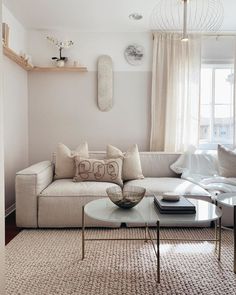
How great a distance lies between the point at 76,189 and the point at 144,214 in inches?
43.7

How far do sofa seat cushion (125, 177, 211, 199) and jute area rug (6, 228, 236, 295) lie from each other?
1.37 ft

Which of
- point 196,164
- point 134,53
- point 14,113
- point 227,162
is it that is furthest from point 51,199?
point 134,53

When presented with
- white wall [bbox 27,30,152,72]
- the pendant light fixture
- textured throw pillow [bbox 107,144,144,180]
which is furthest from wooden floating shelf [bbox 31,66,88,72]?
textured throw pillow [bbox 107,144,144,180]

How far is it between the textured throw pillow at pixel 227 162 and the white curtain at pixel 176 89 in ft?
2.18

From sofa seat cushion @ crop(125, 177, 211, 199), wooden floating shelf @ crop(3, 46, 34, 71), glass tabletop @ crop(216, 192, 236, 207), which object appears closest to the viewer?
glass tabletop @ crop(216, 192, 236, 207)

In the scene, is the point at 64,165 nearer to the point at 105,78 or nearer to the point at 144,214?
the point at 105,78

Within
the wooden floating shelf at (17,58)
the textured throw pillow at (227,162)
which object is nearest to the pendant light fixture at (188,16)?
the textured throw pillow at (227,162)

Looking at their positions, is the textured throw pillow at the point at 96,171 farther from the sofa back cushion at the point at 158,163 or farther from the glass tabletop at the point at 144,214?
the glass tabletop at the point at 144,214

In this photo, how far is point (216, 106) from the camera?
432 cm

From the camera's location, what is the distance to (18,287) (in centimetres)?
194

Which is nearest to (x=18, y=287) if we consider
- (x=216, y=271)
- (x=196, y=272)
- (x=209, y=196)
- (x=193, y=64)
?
(x=196, y=272)

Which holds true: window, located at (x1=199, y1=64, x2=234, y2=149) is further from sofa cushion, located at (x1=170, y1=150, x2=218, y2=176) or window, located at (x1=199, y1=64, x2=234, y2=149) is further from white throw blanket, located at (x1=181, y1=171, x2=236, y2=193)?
white throw blanket, located at (x1=181, y1=171, x2=236, y2=193)

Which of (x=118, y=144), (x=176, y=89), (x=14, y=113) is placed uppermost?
(x=176, y=89)

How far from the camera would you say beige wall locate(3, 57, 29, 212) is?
136 inches
